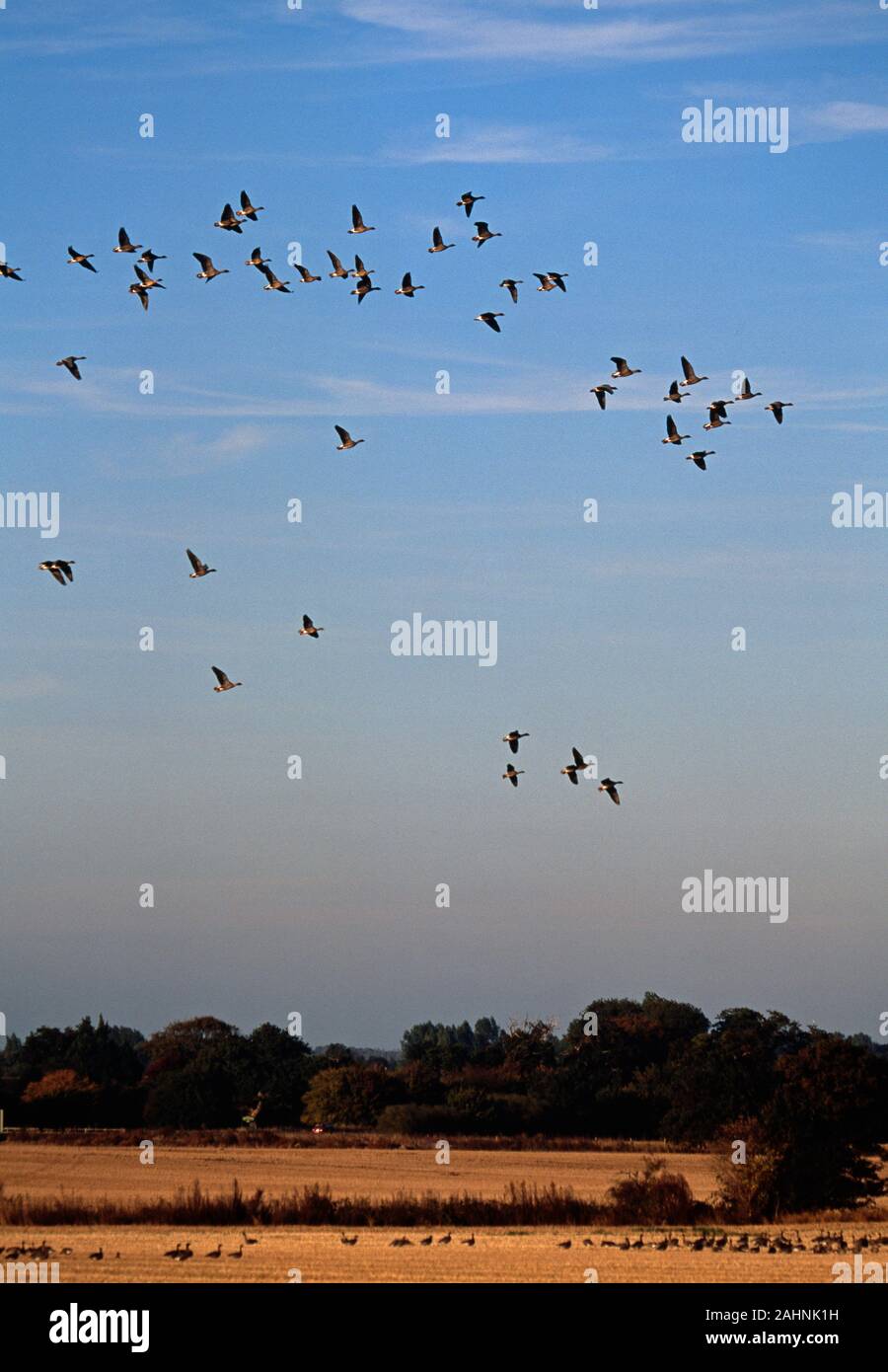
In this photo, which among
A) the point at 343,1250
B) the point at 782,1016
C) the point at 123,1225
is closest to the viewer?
the point at 343,1250

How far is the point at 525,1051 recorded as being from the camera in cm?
13175

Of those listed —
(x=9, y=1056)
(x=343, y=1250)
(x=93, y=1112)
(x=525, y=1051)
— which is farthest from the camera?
(x=9, y=1056)

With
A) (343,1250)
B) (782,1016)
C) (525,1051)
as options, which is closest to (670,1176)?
(343,1250)

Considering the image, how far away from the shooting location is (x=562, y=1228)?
4941cm

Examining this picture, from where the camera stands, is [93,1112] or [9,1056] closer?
[93,1112]

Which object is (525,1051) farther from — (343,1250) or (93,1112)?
(343,1250)

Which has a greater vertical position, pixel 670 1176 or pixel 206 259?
pixel 206 259

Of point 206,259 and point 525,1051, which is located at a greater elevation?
point 206,259

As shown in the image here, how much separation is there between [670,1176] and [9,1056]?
102 metres

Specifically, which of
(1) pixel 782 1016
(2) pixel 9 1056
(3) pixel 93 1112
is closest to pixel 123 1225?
(3) pixel 93 1112
